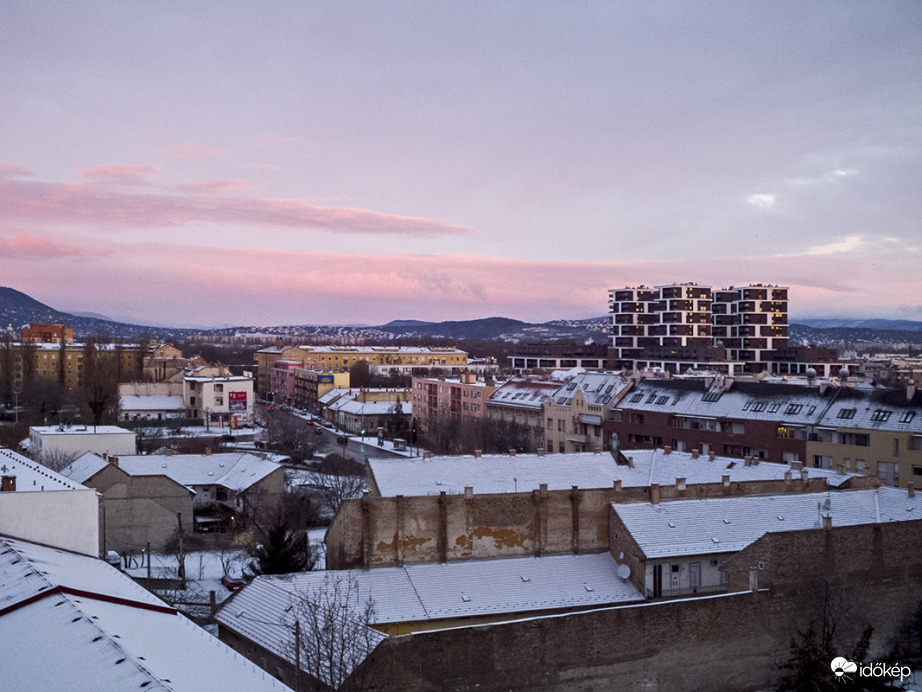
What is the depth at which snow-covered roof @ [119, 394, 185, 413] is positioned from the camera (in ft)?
311

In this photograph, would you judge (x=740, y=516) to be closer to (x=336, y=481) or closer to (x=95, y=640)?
(x=95, y=640)

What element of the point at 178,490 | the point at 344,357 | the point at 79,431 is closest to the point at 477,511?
the point at 178,490

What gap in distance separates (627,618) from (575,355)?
124939 mm

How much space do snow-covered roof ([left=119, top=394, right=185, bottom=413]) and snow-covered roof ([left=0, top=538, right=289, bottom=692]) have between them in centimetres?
7706

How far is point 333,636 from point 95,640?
572 cm

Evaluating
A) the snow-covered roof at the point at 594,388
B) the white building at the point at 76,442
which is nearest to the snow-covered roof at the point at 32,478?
the white building at the point at 76,442

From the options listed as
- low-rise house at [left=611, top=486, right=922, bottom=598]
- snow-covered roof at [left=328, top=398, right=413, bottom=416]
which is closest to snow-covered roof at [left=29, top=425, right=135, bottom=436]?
low-rise house at [left=611, top=486, right=922, bottom=598]

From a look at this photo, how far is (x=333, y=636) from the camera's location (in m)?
19.6

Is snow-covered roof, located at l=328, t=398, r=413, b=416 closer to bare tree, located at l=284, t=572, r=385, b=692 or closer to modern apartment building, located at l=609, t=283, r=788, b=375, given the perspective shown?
modern apartment building, located at l=609, t=283, r=788, b=375

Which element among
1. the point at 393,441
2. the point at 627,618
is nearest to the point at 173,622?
the point at 627,618

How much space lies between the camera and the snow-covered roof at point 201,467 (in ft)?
150

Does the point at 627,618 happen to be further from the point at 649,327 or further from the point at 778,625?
the point at 649,327

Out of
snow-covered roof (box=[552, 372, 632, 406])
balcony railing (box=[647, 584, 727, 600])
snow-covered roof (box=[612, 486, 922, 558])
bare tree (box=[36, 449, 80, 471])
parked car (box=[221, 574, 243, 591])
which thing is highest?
snow-covered roof (box=[552, 372, 632, 406])

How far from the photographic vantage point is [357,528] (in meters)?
28.1
